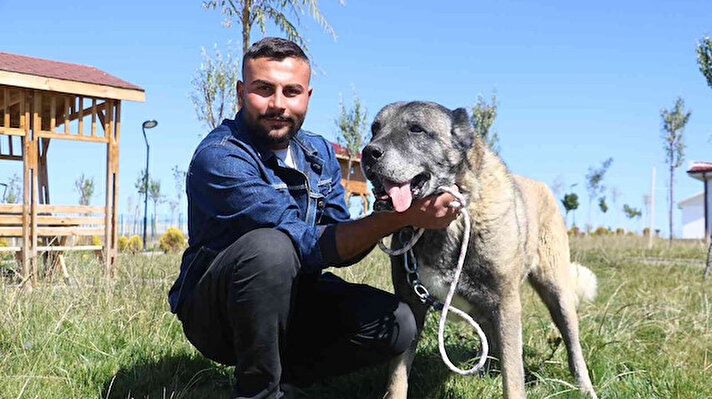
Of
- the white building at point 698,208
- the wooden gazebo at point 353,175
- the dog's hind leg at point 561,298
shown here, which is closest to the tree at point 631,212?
the white building at point 698,208

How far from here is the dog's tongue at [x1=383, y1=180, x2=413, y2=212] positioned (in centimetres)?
237

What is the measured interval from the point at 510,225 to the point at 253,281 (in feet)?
4.16

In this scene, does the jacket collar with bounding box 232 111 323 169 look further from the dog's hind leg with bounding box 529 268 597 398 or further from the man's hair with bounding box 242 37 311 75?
the dog's hind leg with bounding box 529 268 597 398

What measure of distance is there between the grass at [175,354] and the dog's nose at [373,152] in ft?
4.25

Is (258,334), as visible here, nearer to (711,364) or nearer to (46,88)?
(711,364)

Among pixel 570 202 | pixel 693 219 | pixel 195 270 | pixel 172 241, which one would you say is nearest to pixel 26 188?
pixel 172 241

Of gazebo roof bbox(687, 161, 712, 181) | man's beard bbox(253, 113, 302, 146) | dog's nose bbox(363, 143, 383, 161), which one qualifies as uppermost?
gazebo roof bbox(687, 161, 712, 181)

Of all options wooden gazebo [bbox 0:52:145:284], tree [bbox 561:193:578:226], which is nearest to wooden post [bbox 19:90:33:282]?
wooden gazebo [bbox 0:52:145:284]

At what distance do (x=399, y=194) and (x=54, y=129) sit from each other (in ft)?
25.2

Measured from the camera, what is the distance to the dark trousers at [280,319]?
7.69 ft

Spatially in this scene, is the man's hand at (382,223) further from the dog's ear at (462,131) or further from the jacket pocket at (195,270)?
the jacket pocket at (195,270)

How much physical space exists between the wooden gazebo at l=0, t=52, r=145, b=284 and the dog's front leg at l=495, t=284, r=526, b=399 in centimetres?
647

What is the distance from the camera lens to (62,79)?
829cm

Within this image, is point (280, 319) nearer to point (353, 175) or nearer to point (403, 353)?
point (403, 353)
